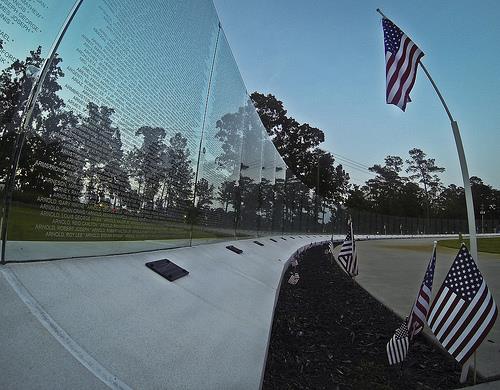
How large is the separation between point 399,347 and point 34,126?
3488 mm

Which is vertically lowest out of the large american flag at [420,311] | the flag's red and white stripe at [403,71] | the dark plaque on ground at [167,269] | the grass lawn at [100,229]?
the large american flag at [420,311]

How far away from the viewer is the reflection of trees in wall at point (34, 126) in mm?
2189

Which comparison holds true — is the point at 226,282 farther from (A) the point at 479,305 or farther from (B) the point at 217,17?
(B) the point at 217,17

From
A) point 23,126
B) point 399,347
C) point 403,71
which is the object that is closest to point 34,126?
point 23,126

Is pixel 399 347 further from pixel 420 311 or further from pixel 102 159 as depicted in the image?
pixel 102 159

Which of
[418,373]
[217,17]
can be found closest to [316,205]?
[217,17]

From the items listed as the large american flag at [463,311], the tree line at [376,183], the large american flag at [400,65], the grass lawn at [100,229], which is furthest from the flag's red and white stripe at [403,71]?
the tree line at [376,183]

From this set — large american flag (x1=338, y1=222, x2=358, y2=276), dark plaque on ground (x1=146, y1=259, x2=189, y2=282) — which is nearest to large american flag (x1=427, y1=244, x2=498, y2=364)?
dark plaque on ground (x1=146, y1=259, x2=189, y2=282)

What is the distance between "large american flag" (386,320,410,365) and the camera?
342 cm

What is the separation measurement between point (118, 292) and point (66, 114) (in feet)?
4.14

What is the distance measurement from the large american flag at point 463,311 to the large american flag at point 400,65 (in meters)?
2.13

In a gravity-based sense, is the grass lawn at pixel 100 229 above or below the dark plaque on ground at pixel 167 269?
above

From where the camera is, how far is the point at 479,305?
3.26m

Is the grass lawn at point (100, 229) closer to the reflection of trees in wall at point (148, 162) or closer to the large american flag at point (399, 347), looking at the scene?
the reflection of trees in wall at point (148, 162)
